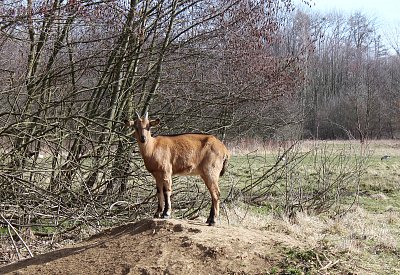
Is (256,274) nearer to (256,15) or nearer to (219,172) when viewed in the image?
(219,172)

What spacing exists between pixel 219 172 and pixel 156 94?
15.8ft

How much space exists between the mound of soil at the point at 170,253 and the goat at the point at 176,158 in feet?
1.21

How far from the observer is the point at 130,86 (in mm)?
11352

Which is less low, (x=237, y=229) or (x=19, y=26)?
(x=19, y=26)

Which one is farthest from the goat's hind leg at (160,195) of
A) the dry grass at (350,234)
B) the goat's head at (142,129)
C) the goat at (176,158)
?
the dry grass at (350,234)

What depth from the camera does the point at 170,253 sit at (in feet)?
18.2

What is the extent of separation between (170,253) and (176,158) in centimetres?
130

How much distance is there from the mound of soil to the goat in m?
0.37

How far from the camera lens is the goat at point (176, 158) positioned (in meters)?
6.36

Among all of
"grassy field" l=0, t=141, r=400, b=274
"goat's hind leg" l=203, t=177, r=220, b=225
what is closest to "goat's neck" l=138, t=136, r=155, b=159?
"goat's hind leg" l=203, t=177, r=220, b=225

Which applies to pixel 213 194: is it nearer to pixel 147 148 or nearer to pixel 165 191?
pixel 165 191

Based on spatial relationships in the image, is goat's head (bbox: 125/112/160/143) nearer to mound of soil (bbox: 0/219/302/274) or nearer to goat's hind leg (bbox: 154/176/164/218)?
goat's hind leg (bbox: 154/176/164/218)

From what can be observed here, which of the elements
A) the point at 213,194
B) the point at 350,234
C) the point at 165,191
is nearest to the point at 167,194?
the point at 165,191

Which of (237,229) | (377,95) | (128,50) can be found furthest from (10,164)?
(377,95)
